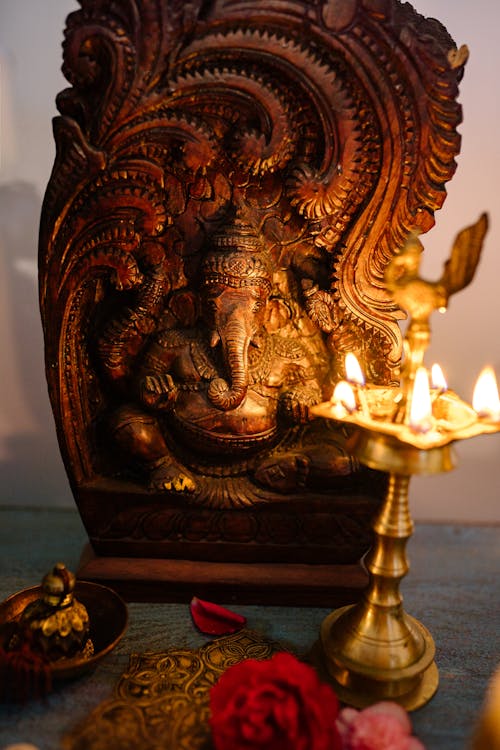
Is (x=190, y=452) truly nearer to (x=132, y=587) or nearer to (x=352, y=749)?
(x=132, y=587)

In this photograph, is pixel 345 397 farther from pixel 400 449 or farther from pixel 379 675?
pixel 379 675

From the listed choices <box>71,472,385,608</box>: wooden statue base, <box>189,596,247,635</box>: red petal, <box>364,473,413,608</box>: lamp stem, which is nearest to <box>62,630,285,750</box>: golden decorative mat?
<box>189,596,247,635</box>: red petal

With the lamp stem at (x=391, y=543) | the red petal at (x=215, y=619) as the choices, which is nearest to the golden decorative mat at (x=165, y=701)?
the red petal at (x=215, y=619)

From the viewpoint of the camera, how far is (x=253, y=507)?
1.21 m

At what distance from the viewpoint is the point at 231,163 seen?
110 centimetres

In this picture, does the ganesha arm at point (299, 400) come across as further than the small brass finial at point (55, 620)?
Yes

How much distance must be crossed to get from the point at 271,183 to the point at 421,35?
1.05 feet

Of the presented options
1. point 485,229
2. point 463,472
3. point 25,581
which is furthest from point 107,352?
point 463,472

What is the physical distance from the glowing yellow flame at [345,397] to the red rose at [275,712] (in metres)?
0.36

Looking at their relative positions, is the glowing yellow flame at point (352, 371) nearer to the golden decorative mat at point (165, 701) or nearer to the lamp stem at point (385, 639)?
the lamp stem at point (385, 639)

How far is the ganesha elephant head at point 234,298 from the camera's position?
1118 mm

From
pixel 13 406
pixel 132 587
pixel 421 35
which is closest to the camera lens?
pixel 421 35

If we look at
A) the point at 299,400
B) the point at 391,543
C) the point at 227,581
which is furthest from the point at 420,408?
the point at 227,581

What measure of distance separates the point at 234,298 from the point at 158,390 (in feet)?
0.68
